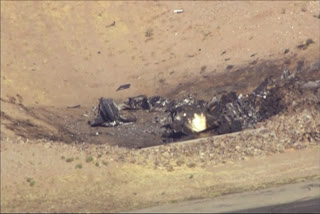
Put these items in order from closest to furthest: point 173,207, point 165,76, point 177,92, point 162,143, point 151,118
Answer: point 173,207, point 162,143, point 151,118, point 177,92, point 165,76

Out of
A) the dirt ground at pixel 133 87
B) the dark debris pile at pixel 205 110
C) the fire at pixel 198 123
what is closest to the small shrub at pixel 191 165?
the dirt ground at pixel 133 87

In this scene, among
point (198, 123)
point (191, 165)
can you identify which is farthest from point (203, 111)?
point (191, 165)

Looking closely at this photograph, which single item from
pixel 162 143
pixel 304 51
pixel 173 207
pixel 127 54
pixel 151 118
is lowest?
pixel 173 207

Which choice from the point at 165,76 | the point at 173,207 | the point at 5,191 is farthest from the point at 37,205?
the point at 165,76

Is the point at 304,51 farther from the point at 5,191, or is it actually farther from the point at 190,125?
the point at 5,191

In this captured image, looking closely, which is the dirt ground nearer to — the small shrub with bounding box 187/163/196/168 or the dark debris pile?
the small shrub with bounding box 187/163/196/168

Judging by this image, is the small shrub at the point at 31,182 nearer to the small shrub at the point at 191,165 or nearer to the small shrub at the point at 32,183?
the small shrub at the point at 32,183

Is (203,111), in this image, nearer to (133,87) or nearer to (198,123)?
(198,123)
